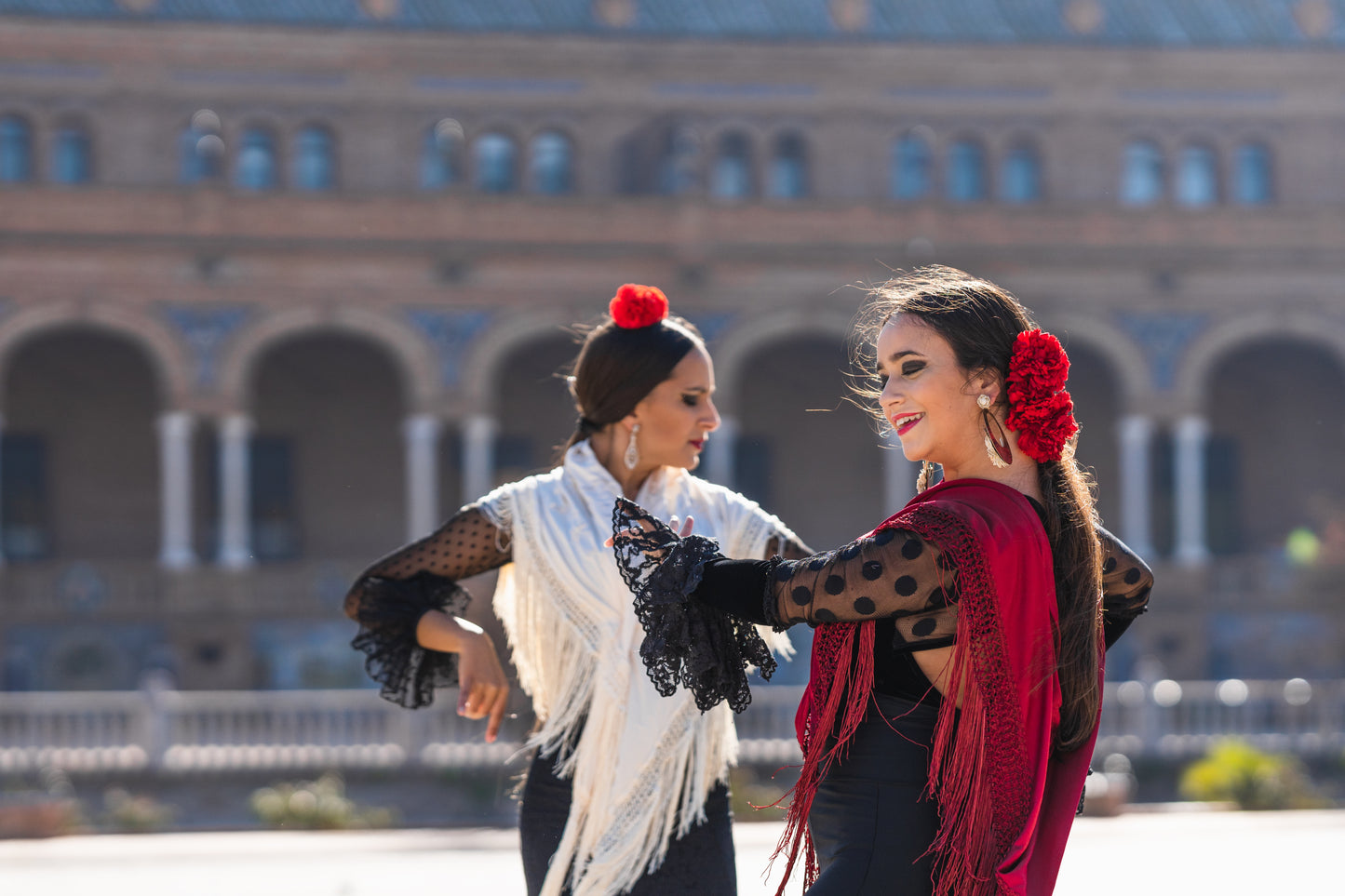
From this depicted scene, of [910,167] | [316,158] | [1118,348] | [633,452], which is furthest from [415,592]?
[910,167]

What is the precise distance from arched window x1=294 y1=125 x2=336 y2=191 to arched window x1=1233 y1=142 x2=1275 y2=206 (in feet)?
43.7

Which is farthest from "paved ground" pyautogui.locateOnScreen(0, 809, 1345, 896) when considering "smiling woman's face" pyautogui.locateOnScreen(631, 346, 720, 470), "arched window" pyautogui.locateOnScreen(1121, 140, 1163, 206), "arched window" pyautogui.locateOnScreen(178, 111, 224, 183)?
"arched window" pyautogui.locateOnScreen(1121, 140, 1163, 206)

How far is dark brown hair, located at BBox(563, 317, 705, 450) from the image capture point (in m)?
3.26

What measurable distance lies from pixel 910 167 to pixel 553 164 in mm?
5302

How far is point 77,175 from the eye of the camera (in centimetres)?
2261

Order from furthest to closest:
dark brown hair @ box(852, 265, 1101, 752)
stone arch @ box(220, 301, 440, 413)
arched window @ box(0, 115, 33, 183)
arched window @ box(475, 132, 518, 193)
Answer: arched window @ box(475, 132, 518, 193), arched window @ box(0, 115, 33, 183), stone arch @ box(220, 301, 440, 413), dark brown hair @ box(852, 265, 1101, 752)

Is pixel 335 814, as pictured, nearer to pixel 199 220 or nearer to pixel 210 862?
pixel 210 862

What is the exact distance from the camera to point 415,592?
11.0ft

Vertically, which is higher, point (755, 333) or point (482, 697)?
point (755, 333)

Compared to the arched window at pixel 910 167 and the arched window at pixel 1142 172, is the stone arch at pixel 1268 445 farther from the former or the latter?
the arched window at pixel 910 167

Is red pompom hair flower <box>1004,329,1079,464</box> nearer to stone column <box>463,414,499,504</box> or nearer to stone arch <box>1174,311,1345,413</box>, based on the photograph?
stone column <box>463,414,499,504</box>

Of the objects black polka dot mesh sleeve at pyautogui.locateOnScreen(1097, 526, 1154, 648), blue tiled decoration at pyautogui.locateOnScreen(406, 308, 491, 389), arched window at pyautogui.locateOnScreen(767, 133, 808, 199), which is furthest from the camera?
arched window at pyautogui.locateOnScreen(767, 133, 808, 199)

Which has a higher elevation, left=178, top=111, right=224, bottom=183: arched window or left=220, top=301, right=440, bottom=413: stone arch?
left=178, top=111, right=224, bottom=183: arched window

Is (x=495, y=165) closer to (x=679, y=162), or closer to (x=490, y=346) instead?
(x=679, y=162)
